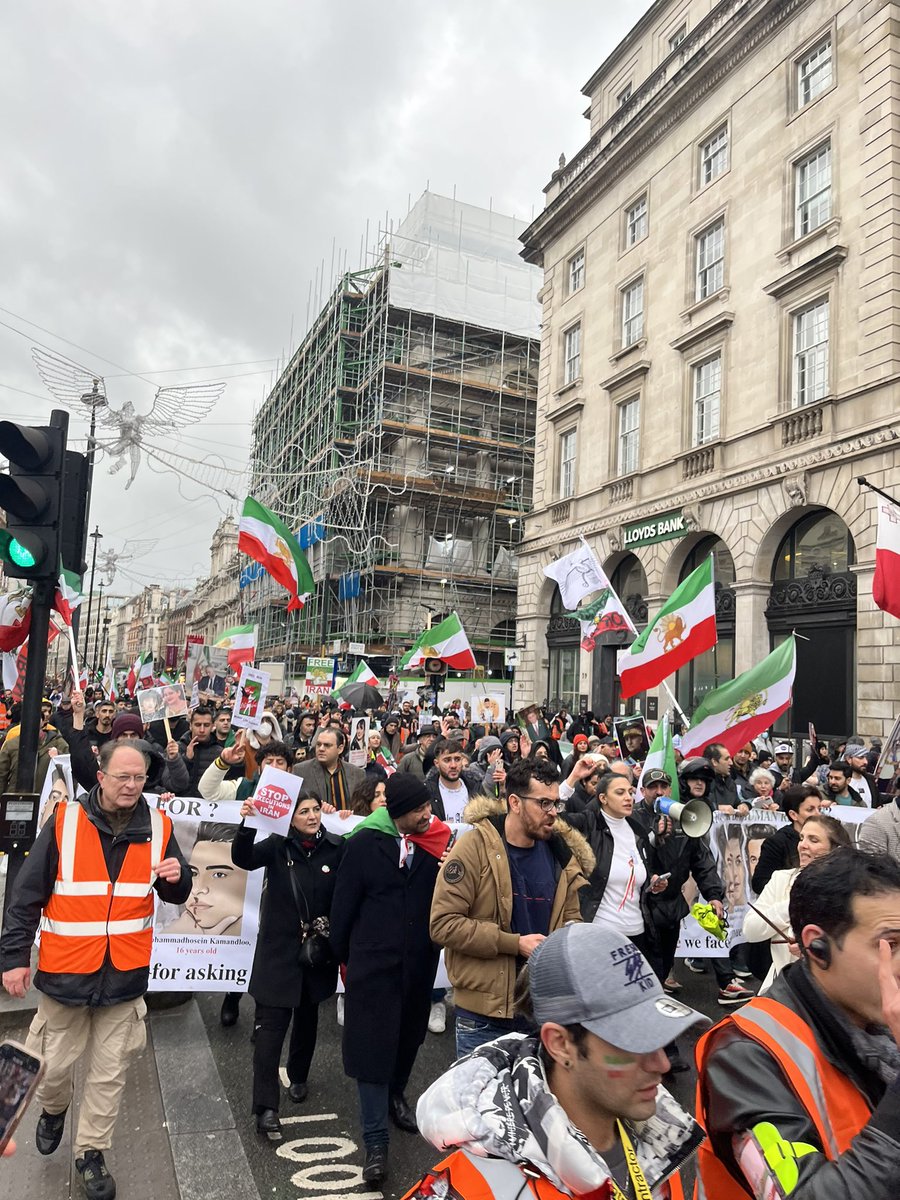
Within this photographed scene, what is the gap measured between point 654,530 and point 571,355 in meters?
9.05

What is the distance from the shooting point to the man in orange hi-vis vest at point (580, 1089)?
1.50m

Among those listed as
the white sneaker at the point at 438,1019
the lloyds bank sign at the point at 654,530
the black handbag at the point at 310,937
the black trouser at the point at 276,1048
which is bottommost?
the white sneaker at the point at 438,1019

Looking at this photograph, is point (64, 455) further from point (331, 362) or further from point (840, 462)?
point (331, 362)

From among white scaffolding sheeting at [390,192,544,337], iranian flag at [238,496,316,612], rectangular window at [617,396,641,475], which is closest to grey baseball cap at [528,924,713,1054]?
iranian flag at [238,496,316,612]

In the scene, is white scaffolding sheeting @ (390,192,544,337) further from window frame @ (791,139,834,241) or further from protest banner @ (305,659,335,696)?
window frame @ (791,139,834,241)

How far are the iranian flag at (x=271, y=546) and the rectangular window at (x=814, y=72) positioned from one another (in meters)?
16.2

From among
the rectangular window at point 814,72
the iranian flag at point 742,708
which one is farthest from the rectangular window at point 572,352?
the iranian flag at point 742,708

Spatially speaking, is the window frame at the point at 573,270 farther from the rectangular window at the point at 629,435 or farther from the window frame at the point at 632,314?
the rectangular window at the point at 629,435

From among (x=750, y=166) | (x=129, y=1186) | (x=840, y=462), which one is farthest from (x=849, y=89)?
(x=129, y=1186)

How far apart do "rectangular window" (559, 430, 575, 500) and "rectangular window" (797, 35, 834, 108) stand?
452 inches

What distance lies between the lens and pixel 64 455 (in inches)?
210

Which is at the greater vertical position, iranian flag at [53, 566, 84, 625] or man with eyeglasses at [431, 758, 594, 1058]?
iranian flag at [53, 566, 84, 625]

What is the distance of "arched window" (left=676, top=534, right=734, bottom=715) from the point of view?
20938 millimetres

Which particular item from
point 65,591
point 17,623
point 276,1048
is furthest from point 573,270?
point 276,1048
